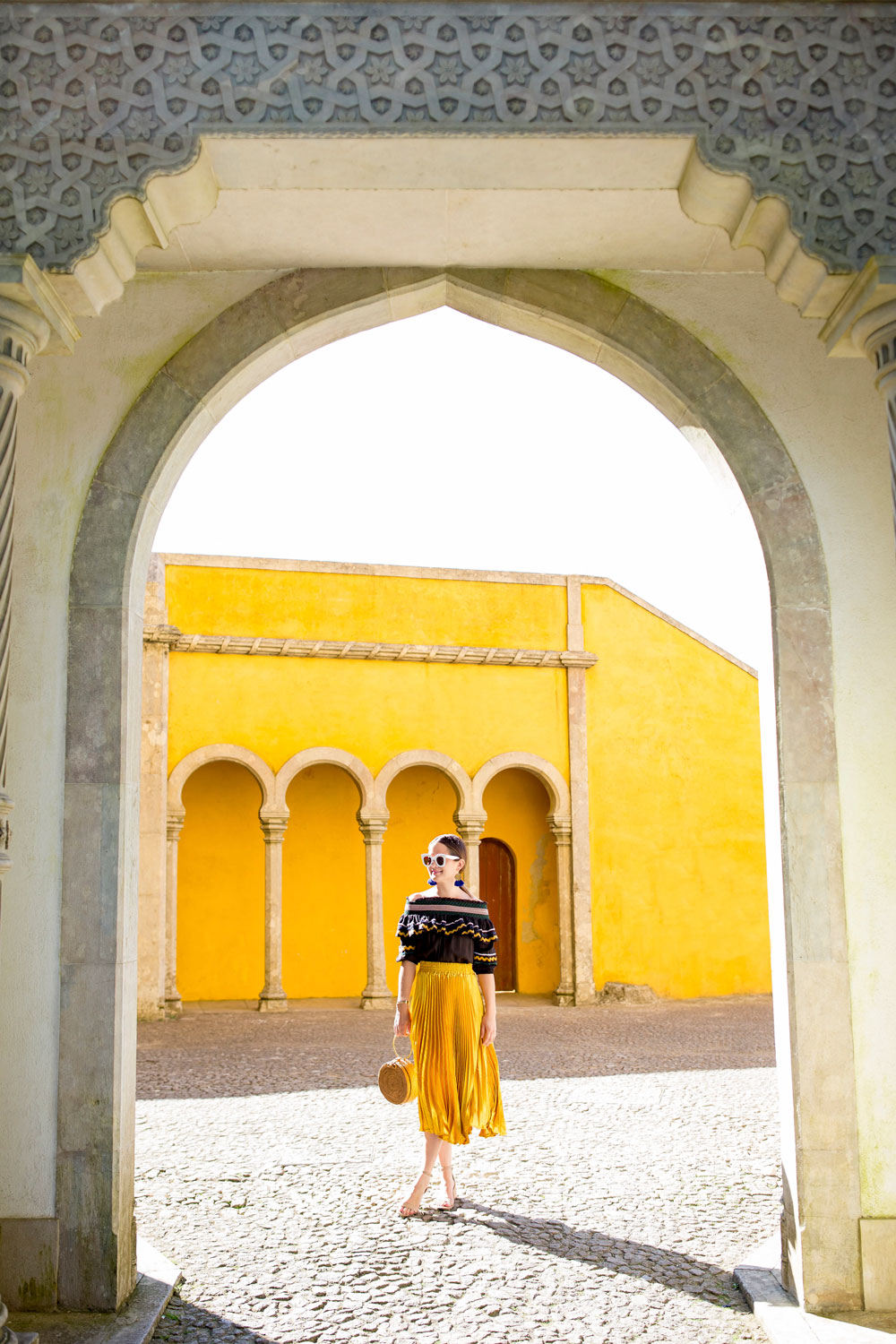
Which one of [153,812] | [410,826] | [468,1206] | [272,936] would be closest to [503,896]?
[410,826]

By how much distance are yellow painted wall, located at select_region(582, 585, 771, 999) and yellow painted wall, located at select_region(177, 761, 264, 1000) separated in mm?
5122

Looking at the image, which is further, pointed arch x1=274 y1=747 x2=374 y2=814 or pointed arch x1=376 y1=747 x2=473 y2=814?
pointed arch x1=376 y1=747 x2=473 y2=814

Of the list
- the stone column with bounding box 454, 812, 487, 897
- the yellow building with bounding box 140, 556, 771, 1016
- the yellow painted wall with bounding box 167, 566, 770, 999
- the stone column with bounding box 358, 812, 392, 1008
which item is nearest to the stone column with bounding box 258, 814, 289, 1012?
the yellow building with bounding box 140, 556, 771, 1016

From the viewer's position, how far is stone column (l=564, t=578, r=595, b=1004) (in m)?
16.5

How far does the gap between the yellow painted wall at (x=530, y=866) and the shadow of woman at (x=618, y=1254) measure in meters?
13.2

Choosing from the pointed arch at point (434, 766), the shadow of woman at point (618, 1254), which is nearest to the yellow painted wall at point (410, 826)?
the pointed arch at point (434, 766)

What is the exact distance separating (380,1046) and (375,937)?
12.3ft

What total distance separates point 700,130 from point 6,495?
2219mm

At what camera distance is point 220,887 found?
58.0 feet

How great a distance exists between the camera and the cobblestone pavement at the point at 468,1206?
411cm

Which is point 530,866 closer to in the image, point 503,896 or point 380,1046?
point 503,896

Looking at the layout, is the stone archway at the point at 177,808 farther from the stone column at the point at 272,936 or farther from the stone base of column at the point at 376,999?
the stone base of column at the point at 376,999

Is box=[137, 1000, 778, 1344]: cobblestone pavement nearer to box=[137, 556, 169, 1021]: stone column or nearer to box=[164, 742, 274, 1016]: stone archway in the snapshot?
box=[137, 556, 169, 1021]: stone column

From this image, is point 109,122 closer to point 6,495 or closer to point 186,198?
point 186,198
